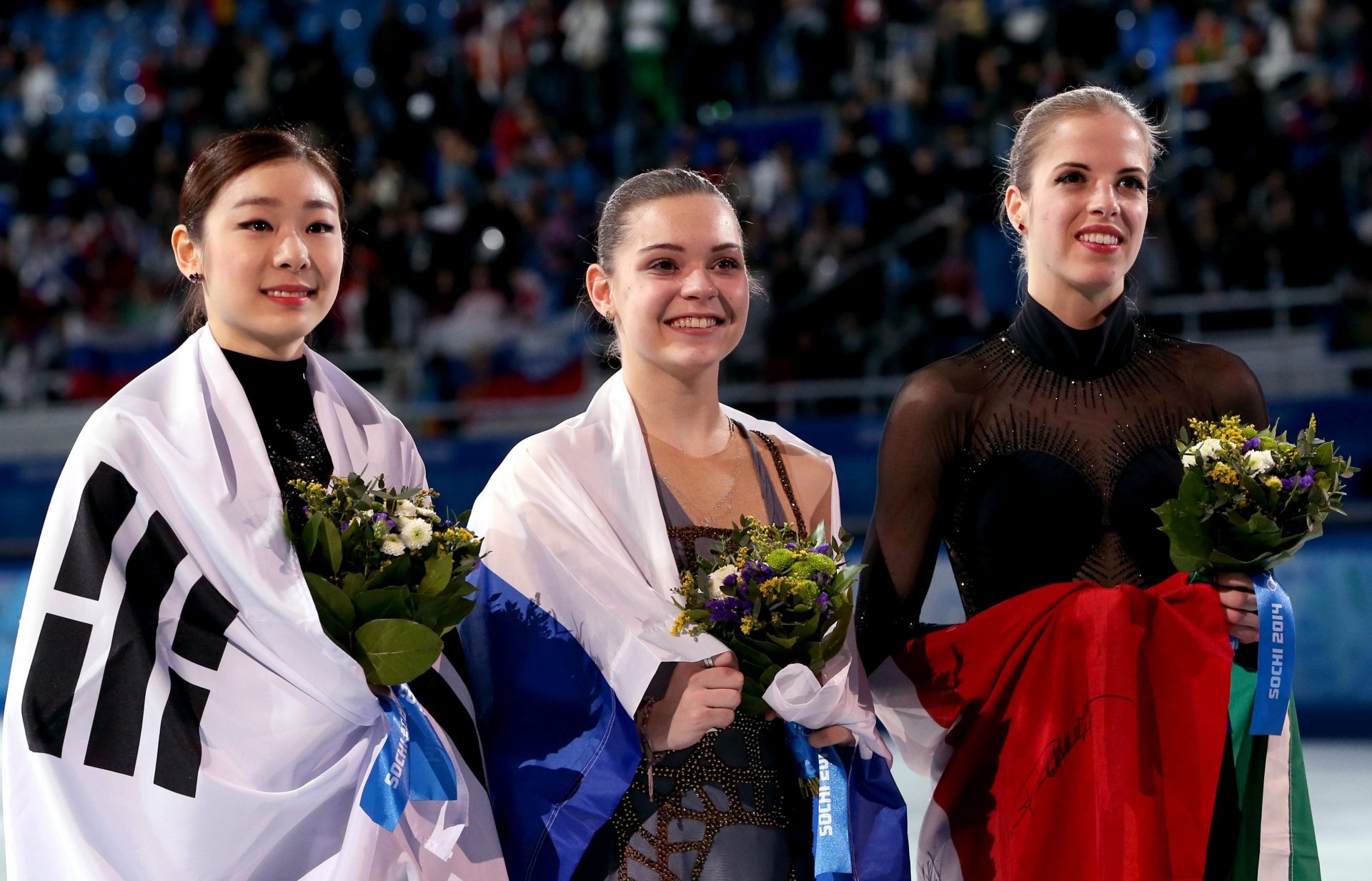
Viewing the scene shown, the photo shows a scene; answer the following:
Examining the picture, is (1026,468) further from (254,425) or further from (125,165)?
(125,165)

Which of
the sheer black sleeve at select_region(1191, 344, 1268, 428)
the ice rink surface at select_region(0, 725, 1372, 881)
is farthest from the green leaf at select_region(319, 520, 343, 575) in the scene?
the ice rink surface at select_region(0, 725, 1372, 881)

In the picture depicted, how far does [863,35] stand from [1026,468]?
9817 mm

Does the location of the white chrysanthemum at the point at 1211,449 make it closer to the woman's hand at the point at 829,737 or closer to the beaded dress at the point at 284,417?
the woman's hand at the point at 829,737

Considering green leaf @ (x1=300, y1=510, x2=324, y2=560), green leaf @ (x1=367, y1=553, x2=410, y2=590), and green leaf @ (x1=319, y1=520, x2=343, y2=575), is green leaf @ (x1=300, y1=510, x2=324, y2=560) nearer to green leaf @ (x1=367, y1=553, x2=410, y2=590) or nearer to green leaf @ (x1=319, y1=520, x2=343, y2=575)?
green leaf @ (x1=319, y1=520, x2=343, y2=575)

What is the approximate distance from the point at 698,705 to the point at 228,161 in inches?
52.7

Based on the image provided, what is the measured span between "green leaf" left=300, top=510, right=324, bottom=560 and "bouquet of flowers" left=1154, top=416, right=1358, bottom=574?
1537mm

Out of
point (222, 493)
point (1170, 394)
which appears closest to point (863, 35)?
point (1170, 394)

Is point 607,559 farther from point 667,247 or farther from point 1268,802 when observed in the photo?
point 1268,802

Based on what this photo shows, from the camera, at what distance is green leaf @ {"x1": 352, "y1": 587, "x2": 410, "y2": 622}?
8.56ft

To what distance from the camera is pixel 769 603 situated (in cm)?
272

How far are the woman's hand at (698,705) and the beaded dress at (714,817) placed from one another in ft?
0.17

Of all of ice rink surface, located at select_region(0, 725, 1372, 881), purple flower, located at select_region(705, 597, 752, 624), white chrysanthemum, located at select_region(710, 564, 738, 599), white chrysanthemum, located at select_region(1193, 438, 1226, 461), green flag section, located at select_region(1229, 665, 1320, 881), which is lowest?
ice rink surface, located at select_region(0, 725, 1372, 881)

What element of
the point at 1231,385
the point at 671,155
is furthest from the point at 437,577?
the point at 671,155

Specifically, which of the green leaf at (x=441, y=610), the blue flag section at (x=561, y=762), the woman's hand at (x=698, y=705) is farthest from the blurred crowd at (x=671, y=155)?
the green leaf at (x=441, y=610)
